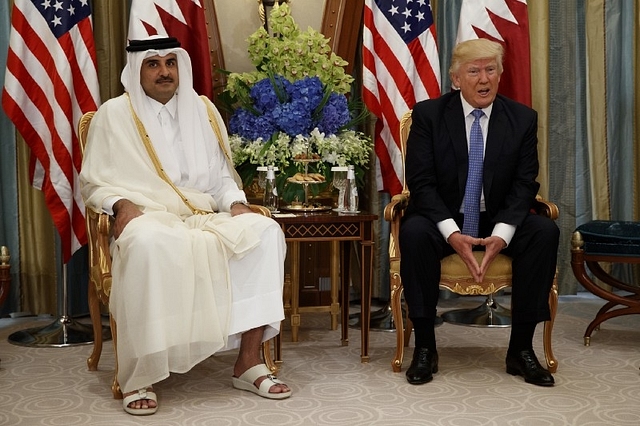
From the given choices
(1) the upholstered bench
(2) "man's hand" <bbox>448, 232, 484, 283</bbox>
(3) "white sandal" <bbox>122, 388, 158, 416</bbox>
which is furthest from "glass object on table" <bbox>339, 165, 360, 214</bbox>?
(3) "white sandal" <bbox>122, 388, 158, 416</bbox>

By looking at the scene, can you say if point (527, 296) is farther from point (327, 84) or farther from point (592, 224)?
point (327, 84)

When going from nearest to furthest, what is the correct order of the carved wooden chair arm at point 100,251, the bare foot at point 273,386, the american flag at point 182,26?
the bare foot at point 273,386
the carved wooden chair arm at point 100,251
the american flag at point 182,26

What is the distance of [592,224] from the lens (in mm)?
4852

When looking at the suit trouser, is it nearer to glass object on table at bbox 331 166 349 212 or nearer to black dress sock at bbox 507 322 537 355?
black dress sock at bbox 507 322 537 355

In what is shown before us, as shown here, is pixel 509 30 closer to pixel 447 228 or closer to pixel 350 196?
pixel 350 196

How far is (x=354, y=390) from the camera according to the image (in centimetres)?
378

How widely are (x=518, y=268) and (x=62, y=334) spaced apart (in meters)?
2.48

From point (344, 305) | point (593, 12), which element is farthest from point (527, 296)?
point (593, 12)

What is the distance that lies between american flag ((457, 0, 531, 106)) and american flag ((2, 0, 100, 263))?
2.20 meters

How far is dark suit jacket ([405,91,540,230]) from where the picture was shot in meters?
4.13

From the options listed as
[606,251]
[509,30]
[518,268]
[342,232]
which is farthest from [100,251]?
[509,30]

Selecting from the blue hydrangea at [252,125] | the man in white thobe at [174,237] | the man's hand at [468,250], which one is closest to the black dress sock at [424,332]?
the man's hand at [468,250]

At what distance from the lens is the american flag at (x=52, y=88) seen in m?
4.62

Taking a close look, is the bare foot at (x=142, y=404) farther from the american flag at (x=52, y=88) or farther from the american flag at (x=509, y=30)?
the american flag at (x=509, y=30)
